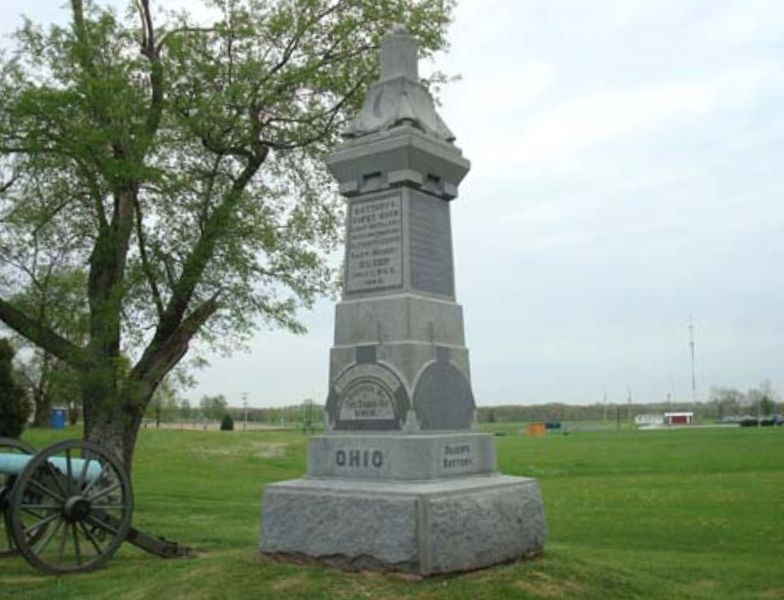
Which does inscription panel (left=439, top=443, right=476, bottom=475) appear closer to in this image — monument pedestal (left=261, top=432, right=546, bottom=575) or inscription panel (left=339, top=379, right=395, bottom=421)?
monument pedestal (left=261, top=432, right=546, bottom=575)

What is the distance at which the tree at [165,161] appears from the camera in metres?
15.2

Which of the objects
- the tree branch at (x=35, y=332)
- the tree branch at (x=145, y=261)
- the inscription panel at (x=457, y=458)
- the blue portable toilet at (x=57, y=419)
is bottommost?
the inscription panel at (x=457, y=458)

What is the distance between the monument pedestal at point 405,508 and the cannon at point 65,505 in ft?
10.6

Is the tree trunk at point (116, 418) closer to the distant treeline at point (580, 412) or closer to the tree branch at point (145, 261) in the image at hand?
the tree branch at point (145, 261)

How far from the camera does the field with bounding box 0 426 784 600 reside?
7453 mm

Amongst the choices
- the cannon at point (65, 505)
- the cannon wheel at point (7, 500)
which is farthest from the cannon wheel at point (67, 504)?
the cannon wheel at point (7, 500)

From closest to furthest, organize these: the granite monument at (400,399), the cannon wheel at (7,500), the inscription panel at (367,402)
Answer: the granite monument at (400,399), the inscription panel at (367,402), the cannon wheel at (7,500)

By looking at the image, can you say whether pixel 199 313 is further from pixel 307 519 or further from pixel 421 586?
pixel 421 586

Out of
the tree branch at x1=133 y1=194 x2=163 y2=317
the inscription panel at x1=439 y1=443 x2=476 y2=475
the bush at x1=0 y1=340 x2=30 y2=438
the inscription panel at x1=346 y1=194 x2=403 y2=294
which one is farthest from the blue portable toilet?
the inscription panel at x1=439 y1=443 x2=476 y2=475

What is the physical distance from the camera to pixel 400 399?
830cm

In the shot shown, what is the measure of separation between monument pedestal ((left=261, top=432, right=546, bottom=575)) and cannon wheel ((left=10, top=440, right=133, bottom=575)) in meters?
3.21

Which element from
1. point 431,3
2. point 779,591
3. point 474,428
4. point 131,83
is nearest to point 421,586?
point 474,428

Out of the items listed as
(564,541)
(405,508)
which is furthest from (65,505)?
(564,541)

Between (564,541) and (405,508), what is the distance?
620 cm
